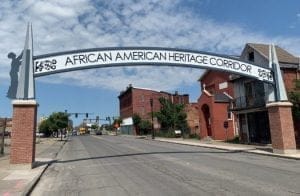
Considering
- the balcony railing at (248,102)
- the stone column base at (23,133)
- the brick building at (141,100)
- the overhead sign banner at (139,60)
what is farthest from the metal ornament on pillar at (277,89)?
the brick building at (141,100)

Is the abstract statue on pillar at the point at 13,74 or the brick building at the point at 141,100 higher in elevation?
the brick building at the point at 141,100

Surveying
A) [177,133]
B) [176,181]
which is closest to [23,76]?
[176,181]

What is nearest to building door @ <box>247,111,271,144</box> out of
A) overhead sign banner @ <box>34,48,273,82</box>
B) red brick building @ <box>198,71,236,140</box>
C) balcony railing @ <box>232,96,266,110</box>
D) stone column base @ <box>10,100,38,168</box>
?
balcony railing @ <box>232,96,266,110</box>

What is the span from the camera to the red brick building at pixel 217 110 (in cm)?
4500

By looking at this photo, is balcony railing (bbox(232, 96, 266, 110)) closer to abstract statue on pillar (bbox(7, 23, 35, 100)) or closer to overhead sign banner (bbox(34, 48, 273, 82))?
overhead sign banner (bbox(34, 48, 273, 82))

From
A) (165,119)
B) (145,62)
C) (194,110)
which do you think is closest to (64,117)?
(165,119)

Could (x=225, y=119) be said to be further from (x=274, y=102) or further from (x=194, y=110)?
(x=194, y=110)

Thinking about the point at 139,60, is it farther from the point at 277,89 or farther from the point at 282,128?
the point at 282,128

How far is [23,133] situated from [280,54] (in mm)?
27221

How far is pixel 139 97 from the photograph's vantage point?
320 feet

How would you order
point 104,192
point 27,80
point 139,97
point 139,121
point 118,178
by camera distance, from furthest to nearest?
point 139,97 → point 139,121 → point 27,80 → point 118,178 → point 104,192

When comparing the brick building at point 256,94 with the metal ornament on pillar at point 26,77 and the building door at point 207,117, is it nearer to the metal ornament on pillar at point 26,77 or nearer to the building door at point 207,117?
the building door at point 207,117

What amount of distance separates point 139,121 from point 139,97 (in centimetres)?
1099

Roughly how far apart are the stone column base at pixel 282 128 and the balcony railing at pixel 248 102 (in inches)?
400
